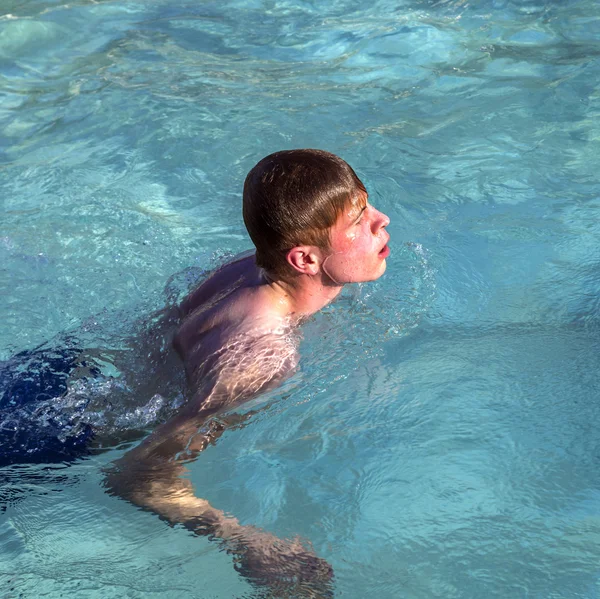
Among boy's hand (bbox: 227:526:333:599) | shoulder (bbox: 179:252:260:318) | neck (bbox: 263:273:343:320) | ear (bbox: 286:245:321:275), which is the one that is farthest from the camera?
shoulder (bbox: 179:252:260:318)

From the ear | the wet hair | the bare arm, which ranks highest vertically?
the wet hair

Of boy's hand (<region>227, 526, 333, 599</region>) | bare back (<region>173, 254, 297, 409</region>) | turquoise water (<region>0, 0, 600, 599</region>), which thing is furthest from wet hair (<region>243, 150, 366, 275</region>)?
boy's hand (<region>227, 526, 333, 599</region>)

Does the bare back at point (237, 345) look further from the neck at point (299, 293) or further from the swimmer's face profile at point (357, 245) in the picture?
the swimmer's face profile at point (357, 245)

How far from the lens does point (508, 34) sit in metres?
6.70

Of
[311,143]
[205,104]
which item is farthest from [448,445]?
[205,104]

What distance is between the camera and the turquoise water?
2.76 metres

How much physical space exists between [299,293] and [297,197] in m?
0.43

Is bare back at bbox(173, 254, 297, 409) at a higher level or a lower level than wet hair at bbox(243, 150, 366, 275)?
lower

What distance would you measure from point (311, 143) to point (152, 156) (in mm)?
1096

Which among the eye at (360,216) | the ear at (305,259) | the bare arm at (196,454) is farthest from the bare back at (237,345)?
the eye at (360,216)

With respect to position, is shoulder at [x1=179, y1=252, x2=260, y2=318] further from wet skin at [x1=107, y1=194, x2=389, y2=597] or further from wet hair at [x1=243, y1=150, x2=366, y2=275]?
wet hair at [x1=243, y1=150, x2=366, y2=275]

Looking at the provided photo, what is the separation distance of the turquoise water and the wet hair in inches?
24.4

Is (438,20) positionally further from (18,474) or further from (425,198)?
(18,474)

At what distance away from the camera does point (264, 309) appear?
311 centimetres
